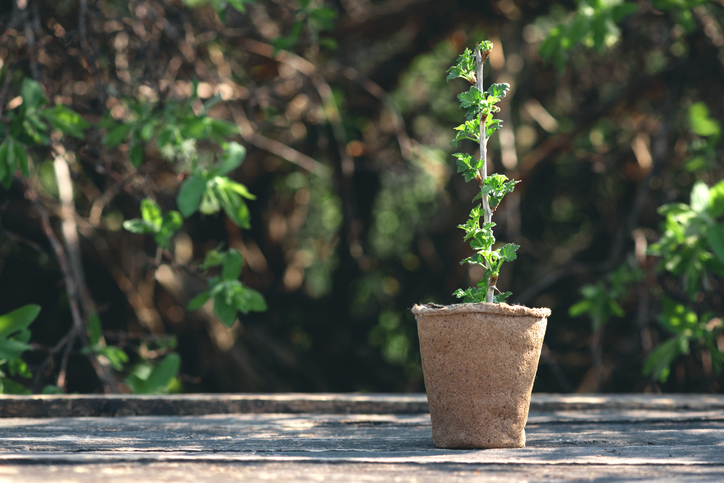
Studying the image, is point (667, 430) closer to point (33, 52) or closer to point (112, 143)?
point (112, 143)

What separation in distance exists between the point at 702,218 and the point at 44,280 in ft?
12.8

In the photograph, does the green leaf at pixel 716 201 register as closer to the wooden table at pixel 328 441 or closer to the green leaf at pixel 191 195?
the wooden table at pixel 328 441

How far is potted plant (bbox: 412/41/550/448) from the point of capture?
1605mm

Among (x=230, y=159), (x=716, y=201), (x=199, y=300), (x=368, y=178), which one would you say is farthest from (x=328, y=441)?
(x=368, y=178)

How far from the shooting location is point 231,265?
99.7 inches

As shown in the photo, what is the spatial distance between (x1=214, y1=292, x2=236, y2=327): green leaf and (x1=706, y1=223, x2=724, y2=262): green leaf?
1825mm

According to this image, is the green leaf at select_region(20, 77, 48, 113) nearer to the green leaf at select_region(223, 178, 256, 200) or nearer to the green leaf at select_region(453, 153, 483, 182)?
the green leaf at select_region(223, 178, 256, 200)

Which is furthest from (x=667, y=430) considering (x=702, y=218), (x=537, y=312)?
(x=702, y=218)

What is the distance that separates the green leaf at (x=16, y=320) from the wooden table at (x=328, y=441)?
0.81 feet

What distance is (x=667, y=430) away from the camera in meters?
1.98

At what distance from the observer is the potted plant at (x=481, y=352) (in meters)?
1.61

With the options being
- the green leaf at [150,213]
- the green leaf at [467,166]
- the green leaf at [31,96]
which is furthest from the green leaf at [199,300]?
the green leaf at [467,166]

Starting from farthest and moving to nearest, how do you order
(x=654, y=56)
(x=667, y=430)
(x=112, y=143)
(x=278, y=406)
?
(x=654, y=56) < (x=112, y=143) < (x=278, y=406) < (x=667, y=430)

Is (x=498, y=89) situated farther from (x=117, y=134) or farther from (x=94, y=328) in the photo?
(x=94, y=328)
